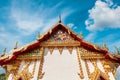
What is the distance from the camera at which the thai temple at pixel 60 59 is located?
1098 cm

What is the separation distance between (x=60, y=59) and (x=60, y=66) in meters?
0.50

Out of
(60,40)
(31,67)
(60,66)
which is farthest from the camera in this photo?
(60,40)

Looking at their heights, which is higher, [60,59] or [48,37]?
[48,37]

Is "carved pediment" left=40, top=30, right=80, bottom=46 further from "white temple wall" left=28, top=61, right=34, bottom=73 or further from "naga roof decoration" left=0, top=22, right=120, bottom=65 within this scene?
"white temple wall" left=28, top=61, right=34, bottom=73

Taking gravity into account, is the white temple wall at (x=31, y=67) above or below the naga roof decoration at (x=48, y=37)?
below

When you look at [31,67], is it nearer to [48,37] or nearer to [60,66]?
[60,66]

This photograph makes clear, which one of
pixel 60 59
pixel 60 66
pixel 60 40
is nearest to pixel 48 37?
pixel 60 40

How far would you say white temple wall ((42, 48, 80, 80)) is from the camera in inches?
430

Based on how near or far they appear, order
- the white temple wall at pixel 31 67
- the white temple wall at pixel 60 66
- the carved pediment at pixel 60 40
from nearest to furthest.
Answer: the white temple wall at pixel 60 66, the white temple wall at pixel 31 67, the carved pediment at pixel 60 40

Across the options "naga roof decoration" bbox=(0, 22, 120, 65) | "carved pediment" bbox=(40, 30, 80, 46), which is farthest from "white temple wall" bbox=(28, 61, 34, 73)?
"carved pediment" bbox=(40, 30, 80, 46)

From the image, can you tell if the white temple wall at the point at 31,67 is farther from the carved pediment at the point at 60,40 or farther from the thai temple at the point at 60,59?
the carved pediment at the point at 60,40

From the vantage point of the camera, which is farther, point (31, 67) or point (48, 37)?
point (48, 37)

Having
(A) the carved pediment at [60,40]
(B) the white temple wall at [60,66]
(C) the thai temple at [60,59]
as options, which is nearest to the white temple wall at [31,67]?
(C) the thai temple at [60,59]

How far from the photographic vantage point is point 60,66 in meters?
11.3
